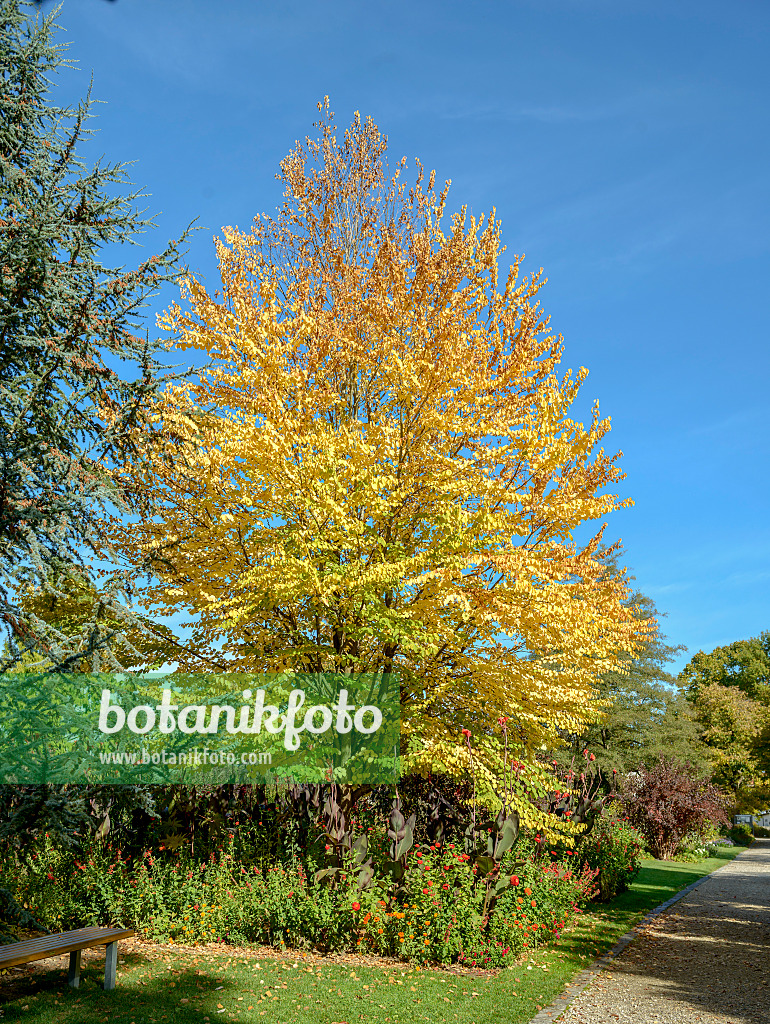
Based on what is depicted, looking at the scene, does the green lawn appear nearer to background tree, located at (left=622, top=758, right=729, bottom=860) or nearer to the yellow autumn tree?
the yellow autumn tree

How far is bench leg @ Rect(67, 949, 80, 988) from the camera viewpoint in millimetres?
6172

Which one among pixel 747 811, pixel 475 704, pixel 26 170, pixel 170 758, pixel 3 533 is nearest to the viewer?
pixel 3 533

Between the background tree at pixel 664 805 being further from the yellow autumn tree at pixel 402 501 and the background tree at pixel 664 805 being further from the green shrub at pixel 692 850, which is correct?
the yellow autumn tree at pixel 402 501

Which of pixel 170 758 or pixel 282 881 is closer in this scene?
pixel 282 881

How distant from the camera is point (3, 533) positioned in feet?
20.0

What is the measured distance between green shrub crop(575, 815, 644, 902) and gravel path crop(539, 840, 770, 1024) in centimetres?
97

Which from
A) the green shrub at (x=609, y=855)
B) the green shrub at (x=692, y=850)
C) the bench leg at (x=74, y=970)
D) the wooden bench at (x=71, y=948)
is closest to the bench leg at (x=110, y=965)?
the wooden bench at (x=71, y=948)

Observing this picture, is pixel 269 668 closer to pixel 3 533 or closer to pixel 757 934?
pixel 3 533

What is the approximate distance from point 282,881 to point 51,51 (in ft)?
32.3

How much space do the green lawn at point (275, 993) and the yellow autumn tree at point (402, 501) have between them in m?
2.18

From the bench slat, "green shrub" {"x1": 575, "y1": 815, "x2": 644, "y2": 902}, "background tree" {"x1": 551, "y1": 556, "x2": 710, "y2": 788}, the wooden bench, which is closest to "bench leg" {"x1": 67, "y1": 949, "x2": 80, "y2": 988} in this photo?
the wooden bench

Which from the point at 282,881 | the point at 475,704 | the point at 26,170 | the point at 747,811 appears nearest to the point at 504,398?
the point at 475,704

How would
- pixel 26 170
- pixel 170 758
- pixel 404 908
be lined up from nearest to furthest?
pixel 26 170 < pixel 404 908 < pixel 170 758

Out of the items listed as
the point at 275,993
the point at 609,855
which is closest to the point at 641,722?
the point at 609,855
